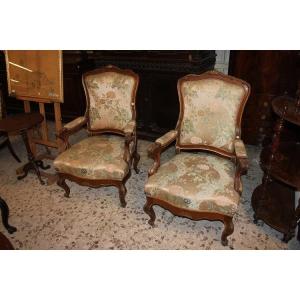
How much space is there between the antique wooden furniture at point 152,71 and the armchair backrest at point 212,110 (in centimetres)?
117

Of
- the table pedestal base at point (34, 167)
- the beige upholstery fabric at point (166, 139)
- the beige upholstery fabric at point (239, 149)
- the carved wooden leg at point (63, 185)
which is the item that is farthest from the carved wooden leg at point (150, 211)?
the table pedestal base at point (34, 167)

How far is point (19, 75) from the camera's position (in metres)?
3.67

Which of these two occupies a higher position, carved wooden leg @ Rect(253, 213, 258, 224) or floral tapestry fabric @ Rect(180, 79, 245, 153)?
floral tapestry fabric @ Rect(180, 79, 245, 153)

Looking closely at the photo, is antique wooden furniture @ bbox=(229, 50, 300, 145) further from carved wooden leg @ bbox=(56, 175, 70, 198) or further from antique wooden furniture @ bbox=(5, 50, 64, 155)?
carved wooden leg @ bbox=(56, 175, 70, 198)

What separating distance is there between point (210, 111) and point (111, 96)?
122 cm

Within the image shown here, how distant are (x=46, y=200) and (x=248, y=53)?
3.31 m

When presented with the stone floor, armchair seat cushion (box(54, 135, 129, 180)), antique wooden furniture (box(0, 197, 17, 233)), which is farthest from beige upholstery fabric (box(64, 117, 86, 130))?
antique wooden furniture (box(0, 197, 17, 233))

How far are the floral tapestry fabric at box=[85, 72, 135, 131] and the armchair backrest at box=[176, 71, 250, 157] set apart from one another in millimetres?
700

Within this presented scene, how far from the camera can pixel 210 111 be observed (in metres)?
2.70

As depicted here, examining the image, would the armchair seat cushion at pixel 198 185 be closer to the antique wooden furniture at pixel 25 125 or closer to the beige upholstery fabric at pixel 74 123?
the beige upholstery fabric at pixel 74 123

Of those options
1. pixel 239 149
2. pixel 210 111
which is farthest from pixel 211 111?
pixel 239 149

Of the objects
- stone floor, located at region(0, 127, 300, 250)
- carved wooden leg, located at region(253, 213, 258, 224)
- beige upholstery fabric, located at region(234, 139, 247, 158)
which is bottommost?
stone floor, located at region(0, 127, 300, 250)

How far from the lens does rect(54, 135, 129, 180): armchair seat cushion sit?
9.28 ft

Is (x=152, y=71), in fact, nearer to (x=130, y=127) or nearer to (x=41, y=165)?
(x=130, y=127)
